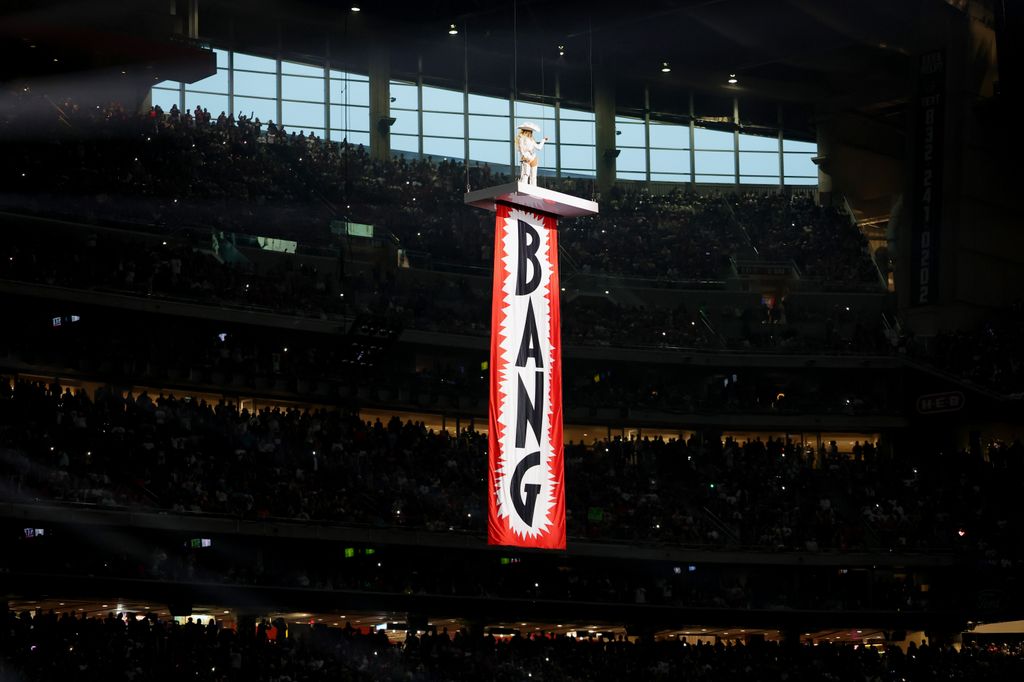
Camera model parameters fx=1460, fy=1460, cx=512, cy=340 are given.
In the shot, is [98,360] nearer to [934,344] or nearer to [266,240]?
[266,240]

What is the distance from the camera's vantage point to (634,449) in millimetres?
44250

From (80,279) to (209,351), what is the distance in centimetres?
410

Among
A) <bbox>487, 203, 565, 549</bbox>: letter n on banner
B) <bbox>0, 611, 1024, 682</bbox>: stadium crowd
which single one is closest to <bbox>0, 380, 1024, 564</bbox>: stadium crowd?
<bbox>0, 611, 1024, 682</bbox>: stadium crowd

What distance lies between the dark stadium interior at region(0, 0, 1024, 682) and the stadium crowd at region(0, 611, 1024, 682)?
0.09 meters

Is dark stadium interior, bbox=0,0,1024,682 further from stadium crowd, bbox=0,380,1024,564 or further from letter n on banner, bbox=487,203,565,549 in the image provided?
letter n on banner, bbox=487,203,565,549

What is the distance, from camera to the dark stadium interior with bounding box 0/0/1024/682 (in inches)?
1325

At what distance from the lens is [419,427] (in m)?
42.0

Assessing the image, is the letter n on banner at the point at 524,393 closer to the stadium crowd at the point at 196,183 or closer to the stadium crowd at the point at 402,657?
the stadium crowd at the point at 402,657

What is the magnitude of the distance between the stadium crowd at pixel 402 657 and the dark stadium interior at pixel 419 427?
0.30 feet

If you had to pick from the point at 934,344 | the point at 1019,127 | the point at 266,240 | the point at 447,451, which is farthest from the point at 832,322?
the point at 266,240

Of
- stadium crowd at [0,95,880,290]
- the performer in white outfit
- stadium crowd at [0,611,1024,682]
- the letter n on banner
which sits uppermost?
stadium crowd at [0,95,880,290]

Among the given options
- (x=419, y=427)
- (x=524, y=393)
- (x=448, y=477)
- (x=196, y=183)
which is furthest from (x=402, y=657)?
(x=524, y=393)

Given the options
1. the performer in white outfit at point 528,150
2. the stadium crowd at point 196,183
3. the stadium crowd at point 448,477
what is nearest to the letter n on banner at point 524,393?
the performer in white outfit at point 528,150

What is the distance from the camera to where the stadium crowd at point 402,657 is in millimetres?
28375
